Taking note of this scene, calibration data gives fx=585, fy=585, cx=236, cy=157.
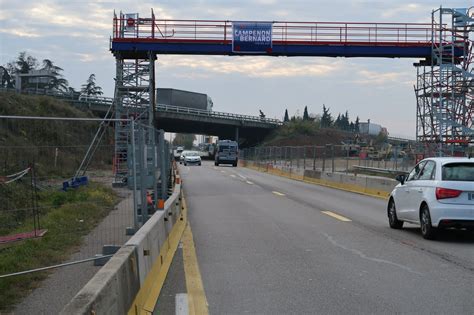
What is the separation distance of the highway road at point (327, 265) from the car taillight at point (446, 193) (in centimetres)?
90

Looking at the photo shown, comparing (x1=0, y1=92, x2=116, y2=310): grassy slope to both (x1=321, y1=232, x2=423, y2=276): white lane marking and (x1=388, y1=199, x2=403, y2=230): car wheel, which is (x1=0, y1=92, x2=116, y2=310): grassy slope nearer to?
(x1=321, y1=232, x2=423, y2=276): white lane marking

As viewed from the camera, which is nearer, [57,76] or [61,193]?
[61,193]

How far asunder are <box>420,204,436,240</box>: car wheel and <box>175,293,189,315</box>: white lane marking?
6.04 meters

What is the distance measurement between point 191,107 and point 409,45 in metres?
54.5

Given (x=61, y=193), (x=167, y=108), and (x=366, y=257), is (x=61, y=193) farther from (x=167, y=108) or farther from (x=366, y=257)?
(x=167, y=108)

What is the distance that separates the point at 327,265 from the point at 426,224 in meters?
3.51

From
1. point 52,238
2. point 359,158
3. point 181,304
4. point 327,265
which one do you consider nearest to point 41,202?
point 52,238

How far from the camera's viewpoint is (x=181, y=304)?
6.50 meters

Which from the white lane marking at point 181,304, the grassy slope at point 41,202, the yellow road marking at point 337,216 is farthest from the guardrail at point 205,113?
the white lane marking at point 181,304

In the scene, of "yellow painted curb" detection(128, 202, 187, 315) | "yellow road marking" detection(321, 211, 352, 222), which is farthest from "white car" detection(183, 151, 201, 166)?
"yellow painted curb" detection(128, 202, 187, 315)

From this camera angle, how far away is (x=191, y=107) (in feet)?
271

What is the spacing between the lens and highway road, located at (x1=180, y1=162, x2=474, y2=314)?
21.7 feet

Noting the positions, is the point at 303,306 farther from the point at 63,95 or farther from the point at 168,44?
the point at 63,95

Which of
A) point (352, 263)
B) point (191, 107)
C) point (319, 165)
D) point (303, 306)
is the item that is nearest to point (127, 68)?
point (319, 165)
